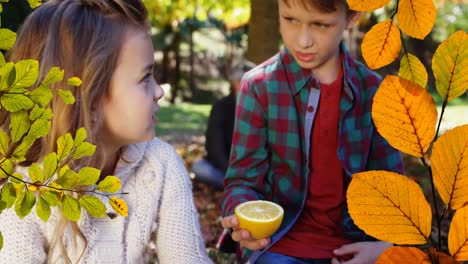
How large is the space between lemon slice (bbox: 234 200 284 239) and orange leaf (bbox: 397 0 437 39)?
110 cm

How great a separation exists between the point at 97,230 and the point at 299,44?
3.07 feet

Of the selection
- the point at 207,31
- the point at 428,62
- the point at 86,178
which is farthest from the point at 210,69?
the point at 86,178

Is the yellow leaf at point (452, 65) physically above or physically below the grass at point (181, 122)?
above

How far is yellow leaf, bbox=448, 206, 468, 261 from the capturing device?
0.84m

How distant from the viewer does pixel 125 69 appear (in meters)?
1.99

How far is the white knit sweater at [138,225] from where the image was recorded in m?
2.03

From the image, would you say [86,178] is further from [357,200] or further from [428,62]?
[428,62]

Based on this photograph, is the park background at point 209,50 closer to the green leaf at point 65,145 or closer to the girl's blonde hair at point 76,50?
the girl's blonde hair at point 76,50

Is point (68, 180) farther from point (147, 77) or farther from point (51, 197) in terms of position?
point (147, 77)

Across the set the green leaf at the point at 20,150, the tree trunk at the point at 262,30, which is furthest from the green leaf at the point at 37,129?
the tree trunk at the point at 262,30

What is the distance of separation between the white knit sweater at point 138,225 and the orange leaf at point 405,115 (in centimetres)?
139

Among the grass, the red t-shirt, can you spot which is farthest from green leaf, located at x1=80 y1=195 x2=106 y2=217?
the grass

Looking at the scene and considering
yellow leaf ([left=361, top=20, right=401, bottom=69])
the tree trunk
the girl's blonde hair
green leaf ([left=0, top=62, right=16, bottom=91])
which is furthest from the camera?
the tree trunk

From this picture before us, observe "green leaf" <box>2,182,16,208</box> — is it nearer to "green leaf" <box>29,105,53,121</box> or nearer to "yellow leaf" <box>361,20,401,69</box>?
"green leaf" <box>29,105,53,121</box>
